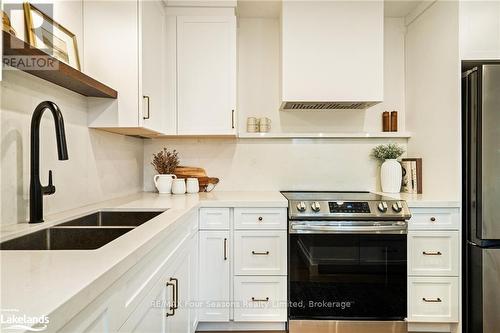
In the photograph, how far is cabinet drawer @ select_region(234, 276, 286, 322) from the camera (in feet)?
6.32

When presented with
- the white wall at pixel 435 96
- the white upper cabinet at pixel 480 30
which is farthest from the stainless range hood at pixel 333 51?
the white upper cabinet at pixel 480 30

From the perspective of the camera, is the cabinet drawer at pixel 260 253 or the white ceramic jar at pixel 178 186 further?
the white ceramic jar at pixel 178 186

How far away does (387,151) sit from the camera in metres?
2.47

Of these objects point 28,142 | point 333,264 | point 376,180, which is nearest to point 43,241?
point 28,142

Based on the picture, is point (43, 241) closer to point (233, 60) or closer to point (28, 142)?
point (28, 142)

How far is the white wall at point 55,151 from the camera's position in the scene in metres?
1.15

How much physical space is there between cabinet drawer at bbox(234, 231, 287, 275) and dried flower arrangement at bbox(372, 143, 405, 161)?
3.84 feet

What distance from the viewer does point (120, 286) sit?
2.53 ft

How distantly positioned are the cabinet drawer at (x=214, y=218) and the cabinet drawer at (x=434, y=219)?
118 cm

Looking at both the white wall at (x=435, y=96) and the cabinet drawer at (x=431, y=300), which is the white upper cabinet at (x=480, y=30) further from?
the cabinet drawer at (x=431, y=300)

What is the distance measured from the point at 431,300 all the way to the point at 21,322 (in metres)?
2.19

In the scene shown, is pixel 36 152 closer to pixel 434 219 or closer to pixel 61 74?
pixel 61 74

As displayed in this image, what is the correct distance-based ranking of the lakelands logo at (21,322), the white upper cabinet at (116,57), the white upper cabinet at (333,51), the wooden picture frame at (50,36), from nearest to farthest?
the lakelands logo at (21,322) → the wooden picture frame at (50,36) → the white upper cabinet at (116,57) → the white upper cabinet at (333,51)

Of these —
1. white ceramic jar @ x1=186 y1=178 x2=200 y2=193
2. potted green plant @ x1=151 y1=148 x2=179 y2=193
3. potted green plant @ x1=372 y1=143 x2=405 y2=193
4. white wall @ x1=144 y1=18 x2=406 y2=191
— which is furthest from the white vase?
potted green plant @ x1=151 y1=148 x2=179 y2=193
